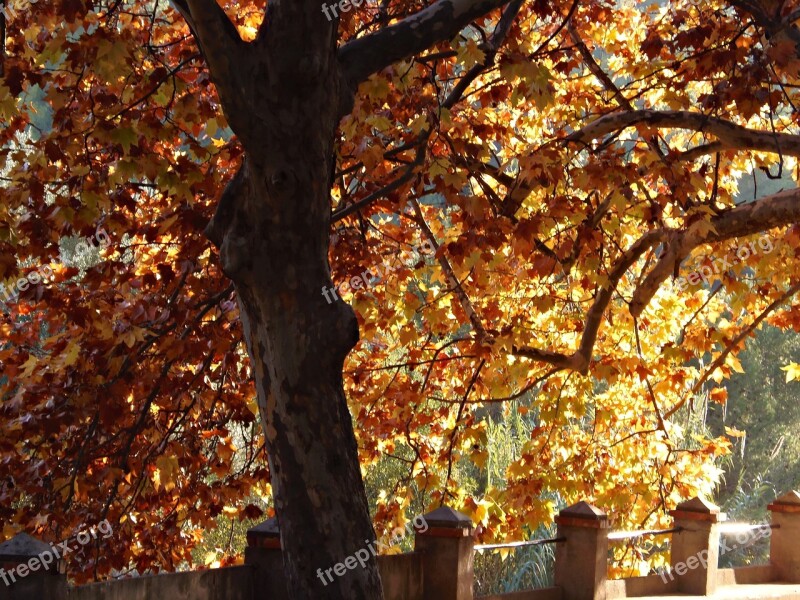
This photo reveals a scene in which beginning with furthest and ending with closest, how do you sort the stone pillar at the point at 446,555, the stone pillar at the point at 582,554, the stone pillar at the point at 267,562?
the stone pillar at the point at 582,554 < the stone pillar at the point at 446,555 < the stone pillar at the point at 267,562

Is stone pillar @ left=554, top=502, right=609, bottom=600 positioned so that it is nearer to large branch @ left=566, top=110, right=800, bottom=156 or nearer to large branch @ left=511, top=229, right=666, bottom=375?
large branch @ left=511, top=229, right=666, bottom=375

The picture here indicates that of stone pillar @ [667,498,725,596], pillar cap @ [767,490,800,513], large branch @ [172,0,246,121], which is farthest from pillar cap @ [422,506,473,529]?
pillar cap @ [767,490,800,513]

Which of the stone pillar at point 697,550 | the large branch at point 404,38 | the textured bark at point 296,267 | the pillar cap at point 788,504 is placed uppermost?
the large branch at point 404,38

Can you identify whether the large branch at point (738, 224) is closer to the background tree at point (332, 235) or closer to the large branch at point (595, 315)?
the background tree at point (332, 235)

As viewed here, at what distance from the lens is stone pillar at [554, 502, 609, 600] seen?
32.5 feet

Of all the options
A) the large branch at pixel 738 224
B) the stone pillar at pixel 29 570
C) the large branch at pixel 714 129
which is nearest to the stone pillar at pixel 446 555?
the large branch at pixel 738 224

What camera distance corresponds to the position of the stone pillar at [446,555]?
27.7ft

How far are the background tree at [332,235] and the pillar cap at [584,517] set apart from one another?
108 centimetres

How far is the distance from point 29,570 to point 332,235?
13.9 feet

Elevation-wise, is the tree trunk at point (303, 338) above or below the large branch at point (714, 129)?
below

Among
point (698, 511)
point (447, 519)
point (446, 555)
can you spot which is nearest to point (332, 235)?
point (447, 519)

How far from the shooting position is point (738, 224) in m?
8.01

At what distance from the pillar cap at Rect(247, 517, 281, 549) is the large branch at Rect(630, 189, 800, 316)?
147 inches

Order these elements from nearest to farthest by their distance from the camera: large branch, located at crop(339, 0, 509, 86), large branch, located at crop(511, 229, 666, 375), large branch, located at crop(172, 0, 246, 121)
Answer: large branch, located at crop(172, 0, 246, 121) → large branch, located at crop(339, 0, 509, 86) → large branch, located at crop(511, 229, 666, 375)
